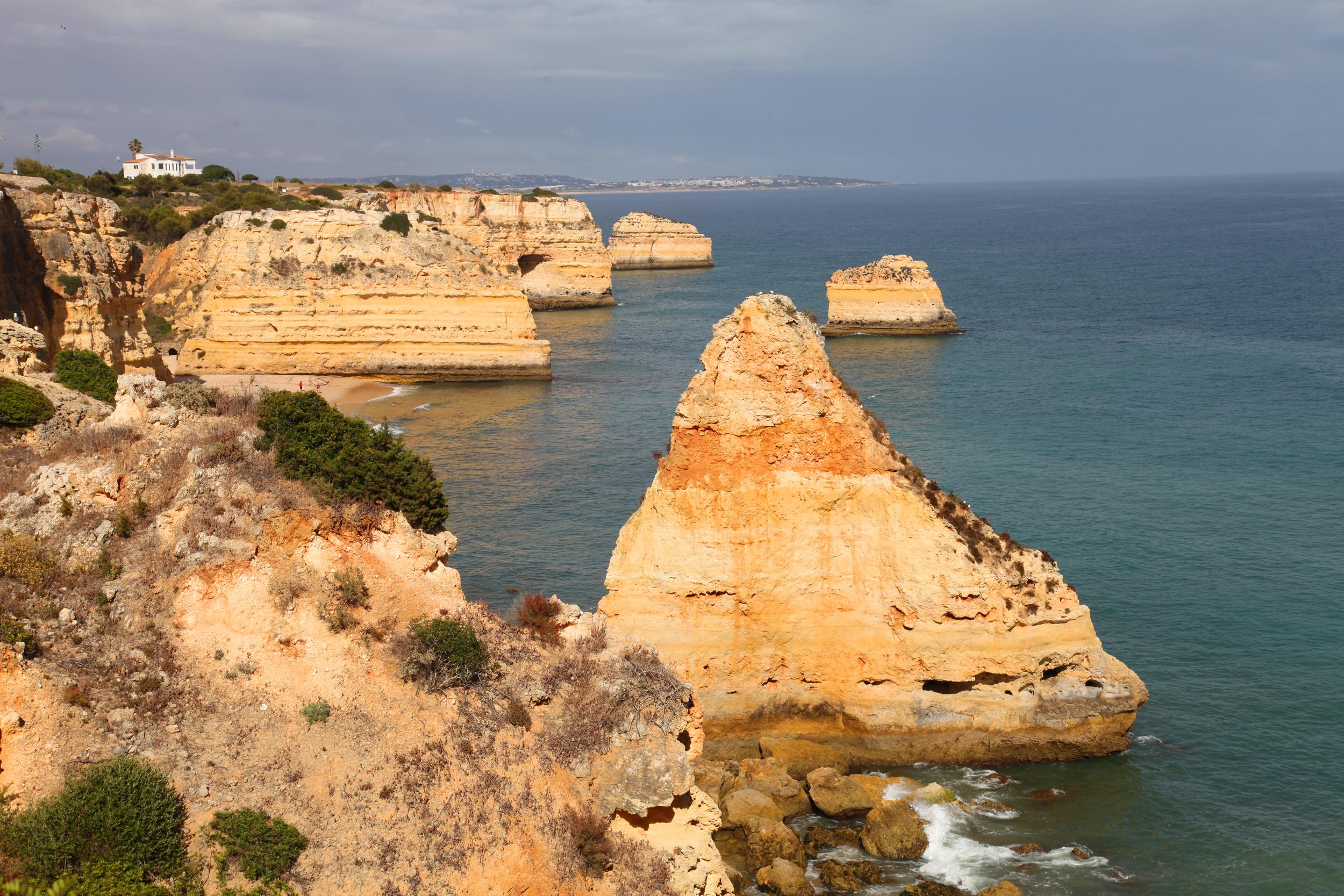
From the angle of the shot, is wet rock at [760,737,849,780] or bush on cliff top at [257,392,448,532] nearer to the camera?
bush on cliff top at [257,392,448,532]

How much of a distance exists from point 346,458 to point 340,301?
143ft

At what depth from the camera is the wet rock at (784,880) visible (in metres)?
17.3

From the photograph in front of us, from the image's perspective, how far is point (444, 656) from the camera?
48.3 feet

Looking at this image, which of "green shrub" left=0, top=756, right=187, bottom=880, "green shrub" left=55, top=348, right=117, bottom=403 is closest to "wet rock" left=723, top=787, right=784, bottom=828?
"green shrub" left=0, top=756, right=187, bottom=880

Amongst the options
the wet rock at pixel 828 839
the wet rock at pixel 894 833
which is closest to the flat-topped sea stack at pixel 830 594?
the wet rock at pixel 894 833

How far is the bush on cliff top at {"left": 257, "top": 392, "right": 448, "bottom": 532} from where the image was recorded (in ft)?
54.2

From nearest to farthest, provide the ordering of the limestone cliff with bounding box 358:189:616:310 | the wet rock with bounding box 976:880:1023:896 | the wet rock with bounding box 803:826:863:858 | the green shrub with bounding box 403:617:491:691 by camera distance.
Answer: the green shrub with bounding box 403:617:491:691 < the wet rock with bounding box 976:880:1023:896 < the wet rock with bounding box 803:826:863:858 < the limestone cliff with bounding box 358:189:616:310

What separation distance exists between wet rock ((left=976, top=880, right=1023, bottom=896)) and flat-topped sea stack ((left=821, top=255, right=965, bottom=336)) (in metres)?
59.8

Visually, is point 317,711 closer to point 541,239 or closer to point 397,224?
point 397,224

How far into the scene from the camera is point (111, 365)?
94.9ft

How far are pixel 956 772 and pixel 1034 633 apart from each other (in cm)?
304

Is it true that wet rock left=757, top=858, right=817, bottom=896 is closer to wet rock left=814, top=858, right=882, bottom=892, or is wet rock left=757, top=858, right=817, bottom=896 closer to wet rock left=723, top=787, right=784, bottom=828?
wet rock left=814, top=858, right=882, bottom=892

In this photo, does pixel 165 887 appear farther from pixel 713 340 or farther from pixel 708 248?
pixel 708 248

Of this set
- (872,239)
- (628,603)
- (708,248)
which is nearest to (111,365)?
(628,603)
